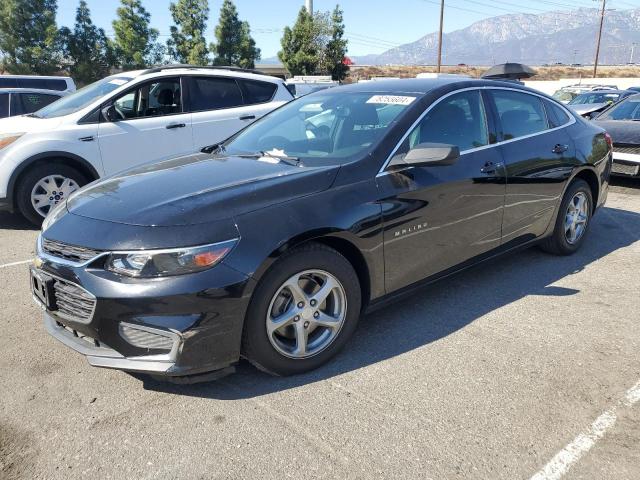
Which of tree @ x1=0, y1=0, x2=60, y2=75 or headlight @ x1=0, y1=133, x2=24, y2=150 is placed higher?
tree @ x1=0, y1=0, x2=60, y2=75

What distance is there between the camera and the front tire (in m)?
2.83

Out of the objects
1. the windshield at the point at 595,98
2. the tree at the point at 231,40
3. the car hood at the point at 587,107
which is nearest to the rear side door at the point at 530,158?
the car hood at the point at 587,107

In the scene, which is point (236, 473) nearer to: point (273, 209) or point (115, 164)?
point (273, 209)

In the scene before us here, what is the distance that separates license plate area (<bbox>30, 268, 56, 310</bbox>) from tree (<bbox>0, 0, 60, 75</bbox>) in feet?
111

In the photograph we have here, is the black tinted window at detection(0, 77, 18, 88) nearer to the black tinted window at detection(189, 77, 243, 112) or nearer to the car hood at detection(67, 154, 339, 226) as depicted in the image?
the black tinted window at detection(189, 77, 243, 112)

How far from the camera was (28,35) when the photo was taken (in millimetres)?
31719

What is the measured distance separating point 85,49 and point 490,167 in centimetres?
3569

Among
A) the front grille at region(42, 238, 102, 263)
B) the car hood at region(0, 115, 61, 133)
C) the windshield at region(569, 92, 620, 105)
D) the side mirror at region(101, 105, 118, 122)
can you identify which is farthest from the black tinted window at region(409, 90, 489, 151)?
the windshield at region(569, 92, 620, 105)

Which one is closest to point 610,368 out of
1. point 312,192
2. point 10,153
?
point 312,192

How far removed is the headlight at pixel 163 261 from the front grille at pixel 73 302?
7.7 inches

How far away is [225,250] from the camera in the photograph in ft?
8.79

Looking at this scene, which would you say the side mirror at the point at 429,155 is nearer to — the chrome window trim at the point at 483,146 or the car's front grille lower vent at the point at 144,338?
the chrome window trim at the point at 483,146

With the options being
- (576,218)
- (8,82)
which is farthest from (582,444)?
(8,82)

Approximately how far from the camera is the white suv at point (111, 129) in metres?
6.23
